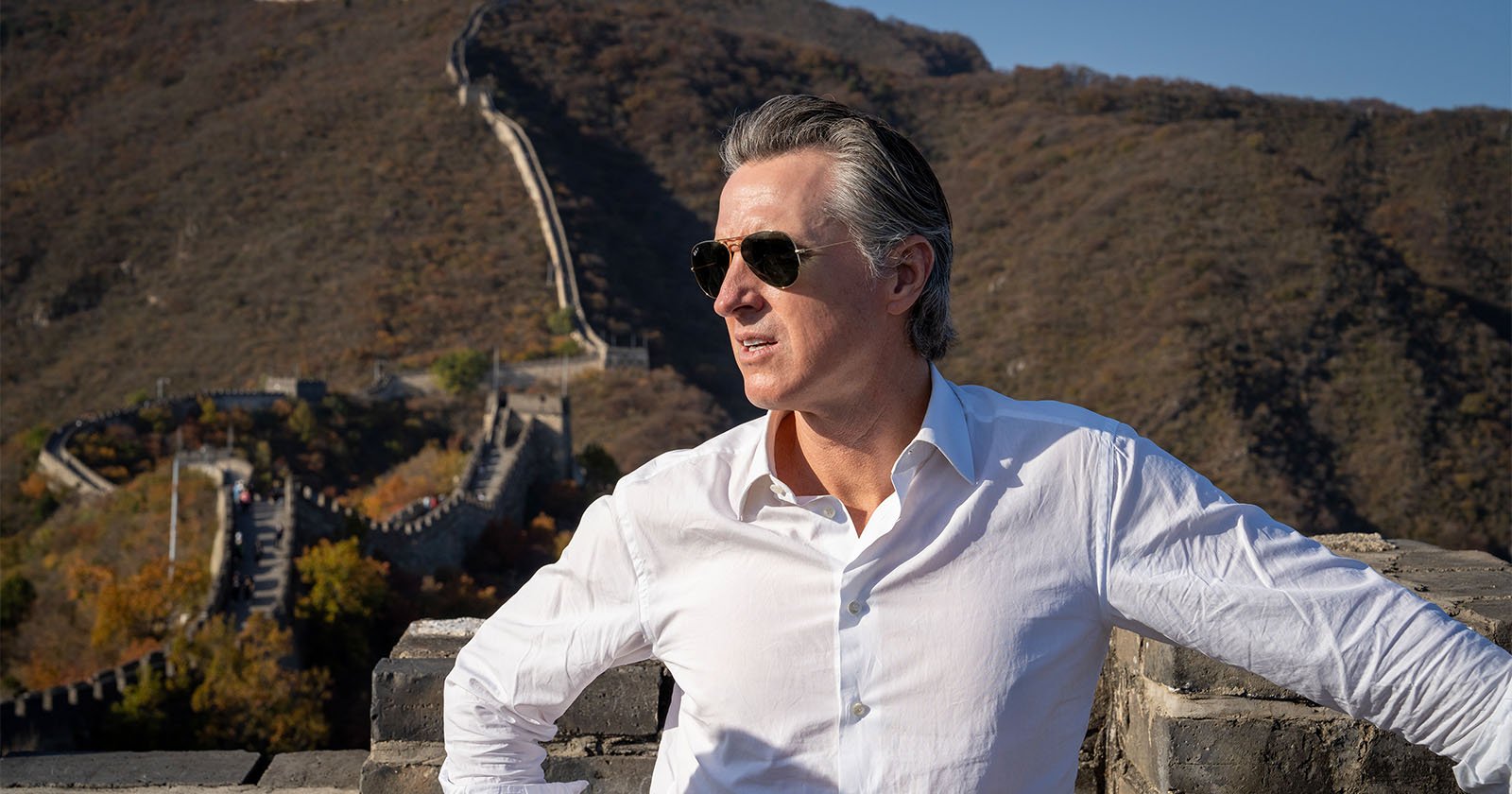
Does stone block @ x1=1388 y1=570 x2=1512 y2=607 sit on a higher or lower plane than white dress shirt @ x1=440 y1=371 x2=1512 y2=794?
lower

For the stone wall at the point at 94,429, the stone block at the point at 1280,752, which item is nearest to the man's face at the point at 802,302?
the stone block at the point at 1280,752

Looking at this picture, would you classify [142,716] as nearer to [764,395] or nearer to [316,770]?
[316,770]

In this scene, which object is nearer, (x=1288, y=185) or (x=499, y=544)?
(x=499, y=544)

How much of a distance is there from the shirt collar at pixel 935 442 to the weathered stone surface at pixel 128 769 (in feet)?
6.20

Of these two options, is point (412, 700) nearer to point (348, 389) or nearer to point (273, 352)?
point (348, 389)

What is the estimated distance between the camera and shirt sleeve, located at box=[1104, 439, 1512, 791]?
1.43 m

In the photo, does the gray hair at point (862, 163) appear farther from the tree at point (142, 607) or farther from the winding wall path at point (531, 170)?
the winding wall path at point (531, 170)

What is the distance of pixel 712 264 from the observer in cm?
183

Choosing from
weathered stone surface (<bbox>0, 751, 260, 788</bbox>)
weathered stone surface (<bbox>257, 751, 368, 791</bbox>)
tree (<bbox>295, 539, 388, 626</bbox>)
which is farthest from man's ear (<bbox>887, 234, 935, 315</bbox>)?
tree (<bbox>295, 539, 388, 626</bbox>)

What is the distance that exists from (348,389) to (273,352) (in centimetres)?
774

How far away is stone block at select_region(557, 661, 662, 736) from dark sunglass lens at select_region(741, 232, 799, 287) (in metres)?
1.04

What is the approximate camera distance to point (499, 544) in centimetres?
2584

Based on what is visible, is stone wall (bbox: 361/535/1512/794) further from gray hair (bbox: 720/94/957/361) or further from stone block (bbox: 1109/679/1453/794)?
gray hair (bbox: 720/94/957/361)

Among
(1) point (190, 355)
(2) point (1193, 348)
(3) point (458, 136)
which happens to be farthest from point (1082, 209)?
(1) point (190, 355)
